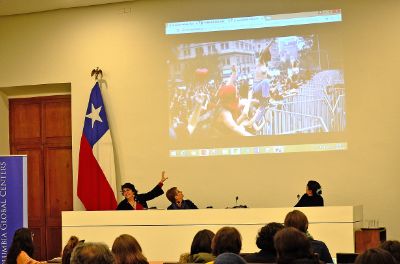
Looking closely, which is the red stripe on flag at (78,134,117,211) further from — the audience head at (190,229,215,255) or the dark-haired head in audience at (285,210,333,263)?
the dark-haired head in audience at (285,210,333,263)

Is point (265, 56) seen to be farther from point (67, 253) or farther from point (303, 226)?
point (67, 253)

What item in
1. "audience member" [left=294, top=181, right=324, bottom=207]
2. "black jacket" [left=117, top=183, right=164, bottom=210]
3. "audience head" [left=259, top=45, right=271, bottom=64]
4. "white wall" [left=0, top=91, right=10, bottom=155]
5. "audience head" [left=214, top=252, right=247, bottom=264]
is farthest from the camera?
"white wall" [left=0, top=91, right=10, bottom=155]

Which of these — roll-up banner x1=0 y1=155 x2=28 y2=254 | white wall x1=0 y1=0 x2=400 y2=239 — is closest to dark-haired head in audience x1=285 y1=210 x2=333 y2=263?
roll-up banner x1=0 y1=155 x2=28 y2=254

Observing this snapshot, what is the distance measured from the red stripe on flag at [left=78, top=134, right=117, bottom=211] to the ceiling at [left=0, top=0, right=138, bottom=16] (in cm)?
203

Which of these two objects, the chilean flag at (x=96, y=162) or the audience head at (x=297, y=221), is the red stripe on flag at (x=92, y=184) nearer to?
the chilean flag at (x=96, y=162)

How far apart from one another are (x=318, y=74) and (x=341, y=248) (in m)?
2.74

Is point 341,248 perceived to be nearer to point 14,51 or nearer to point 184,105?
point 184,105

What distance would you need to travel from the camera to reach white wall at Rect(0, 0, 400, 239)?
8820 millimetres

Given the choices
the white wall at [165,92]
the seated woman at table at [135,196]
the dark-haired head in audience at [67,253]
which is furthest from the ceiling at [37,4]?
the dark-haired head in audience at [67,253]

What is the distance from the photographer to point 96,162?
32.2ft

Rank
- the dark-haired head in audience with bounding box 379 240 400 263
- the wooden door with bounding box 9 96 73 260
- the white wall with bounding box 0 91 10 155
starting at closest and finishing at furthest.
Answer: the dark-haired head in audience with bounding box 379 240 400 263 → the wooden door with bounding box 9 96 73 260 → the white wall with bounding box 0 91 10 155

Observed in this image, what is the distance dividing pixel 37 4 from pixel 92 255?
777 cm

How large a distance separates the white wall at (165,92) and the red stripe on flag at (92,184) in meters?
0.21

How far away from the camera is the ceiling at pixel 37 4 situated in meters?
9.76
